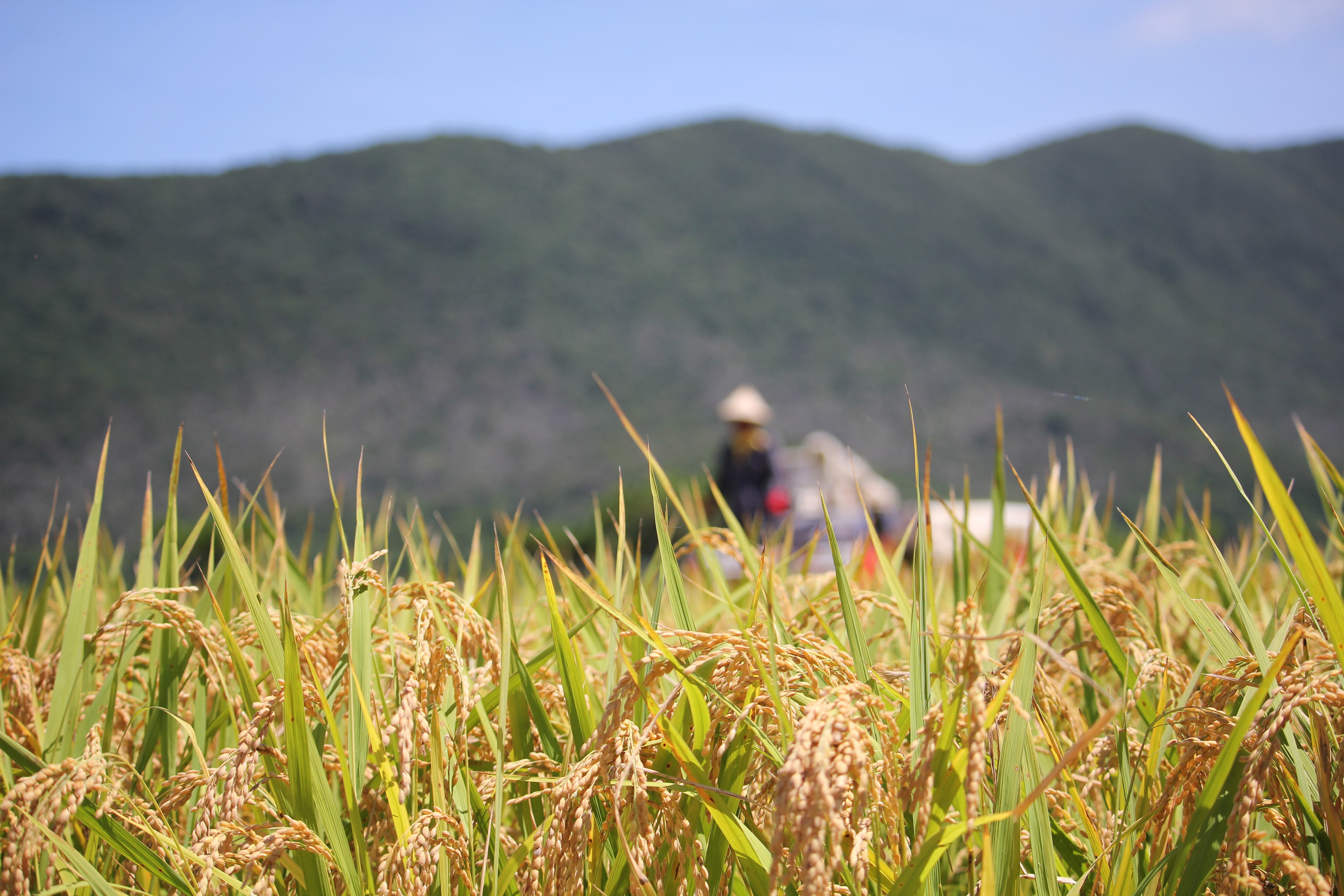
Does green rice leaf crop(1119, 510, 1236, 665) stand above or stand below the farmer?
above

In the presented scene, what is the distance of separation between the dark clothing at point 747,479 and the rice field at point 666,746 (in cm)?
478

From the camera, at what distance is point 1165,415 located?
27.6 meters

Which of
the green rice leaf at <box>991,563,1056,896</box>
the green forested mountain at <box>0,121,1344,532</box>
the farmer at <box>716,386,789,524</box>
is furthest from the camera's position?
the green forested mountain at <box>0,121,1344,532</box>

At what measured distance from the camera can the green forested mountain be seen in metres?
21.8

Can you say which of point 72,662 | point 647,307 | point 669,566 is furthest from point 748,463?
point 647,307

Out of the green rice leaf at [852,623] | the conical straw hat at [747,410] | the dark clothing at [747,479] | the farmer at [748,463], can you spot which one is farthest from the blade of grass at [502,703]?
the conical straw hat at [747,410]

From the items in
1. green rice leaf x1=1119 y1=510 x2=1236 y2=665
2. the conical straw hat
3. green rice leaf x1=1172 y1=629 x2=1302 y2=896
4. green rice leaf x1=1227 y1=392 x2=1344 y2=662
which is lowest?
the conical straw hat

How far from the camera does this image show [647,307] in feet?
102

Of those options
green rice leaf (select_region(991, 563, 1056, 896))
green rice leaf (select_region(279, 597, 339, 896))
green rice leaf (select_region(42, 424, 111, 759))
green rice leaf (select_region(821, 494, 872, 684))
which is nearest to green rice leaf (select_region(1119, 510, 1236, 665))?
green rice leaf (select_region(991, 563, 1056, 896))

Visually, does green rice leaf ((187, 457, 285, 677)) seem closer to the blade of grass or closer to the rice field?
the rice field

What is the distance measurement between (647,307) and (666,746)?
30.9m

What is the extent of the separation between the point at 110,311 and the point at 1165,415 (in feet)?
114

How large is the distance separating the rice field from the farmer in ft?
15.7

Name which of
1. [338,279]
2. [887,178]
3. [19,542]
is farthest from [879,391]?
[19,542]
